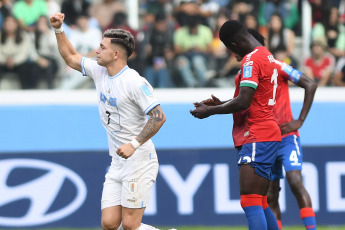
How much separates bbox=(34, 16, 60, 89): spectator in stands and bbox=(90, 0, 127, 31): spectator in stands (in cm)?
97

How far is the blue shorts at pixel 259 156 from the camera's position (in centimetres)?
661

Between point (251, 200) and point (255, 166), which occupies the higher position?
point (255, 166)

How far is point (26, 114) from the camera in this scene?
9.47m

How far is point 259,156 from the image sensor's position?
261 inches

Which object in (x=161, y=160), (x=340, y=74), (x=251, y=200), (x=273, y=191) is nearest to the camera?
(x=251, y=200)

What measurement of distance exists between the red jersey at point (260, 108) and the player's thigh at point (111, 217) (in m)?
1.24

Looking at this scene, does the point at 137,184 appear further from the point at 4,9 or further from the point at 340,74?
the point at 4,9

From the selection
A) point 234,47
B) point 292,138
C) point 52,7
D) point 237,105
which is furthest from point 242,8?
point 237,105

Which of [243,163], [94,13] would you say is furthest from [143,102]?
[94,13]

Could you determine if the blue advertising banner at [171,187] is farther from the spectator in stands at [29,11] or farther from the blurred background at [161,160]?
the spectator in stands at [29,11]

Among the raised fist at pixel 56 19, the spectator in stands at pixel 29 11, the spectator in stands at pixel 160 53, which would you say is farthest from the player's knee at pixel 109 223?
the spectator in stands at pixel 29 11

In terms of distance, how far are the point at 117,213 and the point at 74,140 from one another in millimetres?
2833

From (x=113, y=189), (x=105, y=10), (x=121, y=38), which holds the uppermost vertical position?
(x=105, y=10)

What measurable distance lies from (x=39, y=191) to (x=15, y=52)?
2424 mm
